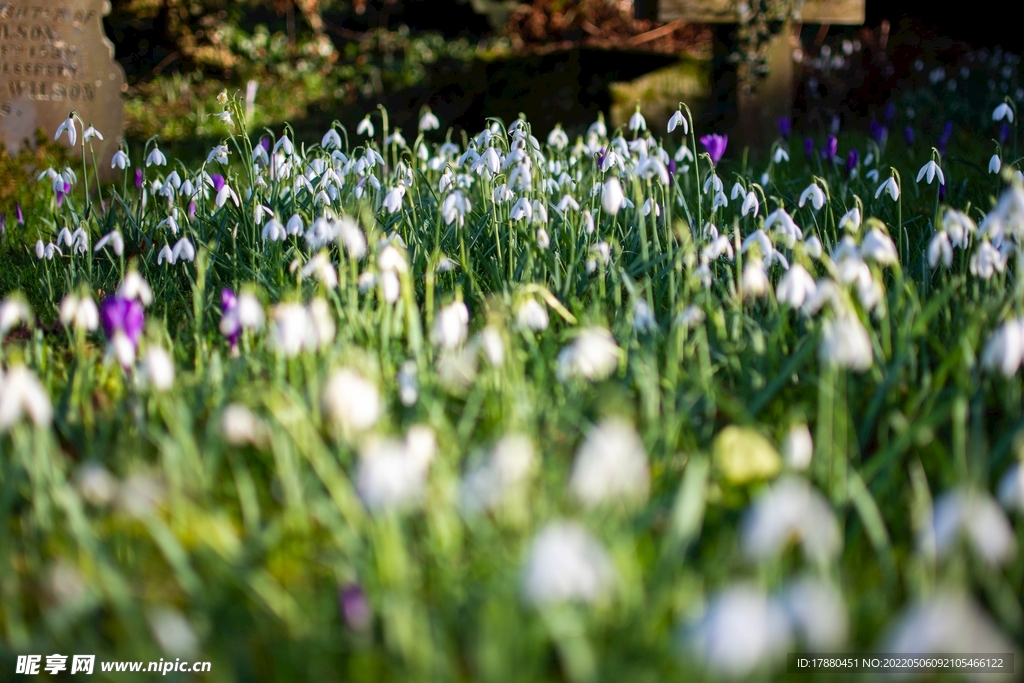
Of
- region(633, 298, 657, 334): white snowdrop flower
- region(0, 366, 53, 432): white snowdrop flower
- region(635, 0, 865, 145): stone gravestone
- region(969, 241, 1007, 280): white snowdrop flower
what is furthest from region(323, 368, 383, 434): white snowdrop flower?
region(635, 0, 865, 145): stone gravestone

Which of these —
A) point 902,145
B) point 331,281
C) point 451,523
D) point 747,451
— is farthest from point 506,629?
point 902,145

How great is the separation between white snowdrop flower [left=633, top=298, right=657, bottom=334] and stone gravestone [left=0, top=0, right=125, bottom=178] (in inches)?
186

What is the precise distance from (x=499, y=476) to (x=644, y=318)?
853mm

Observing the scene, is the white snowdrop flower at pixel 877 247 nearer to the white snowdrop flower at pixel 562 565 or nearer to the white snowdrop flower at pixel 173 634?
the white snowdrop flower at pixel 562 565

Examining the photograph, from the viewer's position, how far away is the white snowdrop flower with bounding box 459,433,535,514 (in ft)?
4.01

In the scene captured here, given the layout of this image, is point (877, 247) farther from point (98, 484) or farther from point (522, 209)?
point (98, 484)

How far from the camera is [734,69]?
21.3ft

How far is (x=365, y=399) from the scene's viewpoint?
50.3 inches

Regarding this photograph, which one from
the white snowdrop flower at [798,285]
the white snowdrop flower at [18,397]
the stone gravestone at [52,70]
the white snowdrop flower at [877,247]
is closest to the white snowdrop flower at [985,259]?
the white snowdrop flower at [877,247]

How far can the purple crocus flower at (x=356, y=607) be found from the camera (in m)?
1.24

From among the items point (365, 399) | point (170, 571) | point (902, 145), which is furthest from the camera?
point (902, 145)

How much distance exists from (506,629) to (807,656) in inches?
16.8

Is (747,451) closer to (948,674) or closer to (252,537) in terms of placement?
(948,674)

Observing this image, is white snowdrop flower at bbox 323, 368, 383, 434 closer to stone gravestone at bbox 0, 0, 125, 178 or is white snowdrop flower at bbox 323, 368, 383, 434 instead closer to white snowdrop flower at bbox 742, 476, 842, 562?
white snowdrop flower at bbox 742, 476, 842, 562
